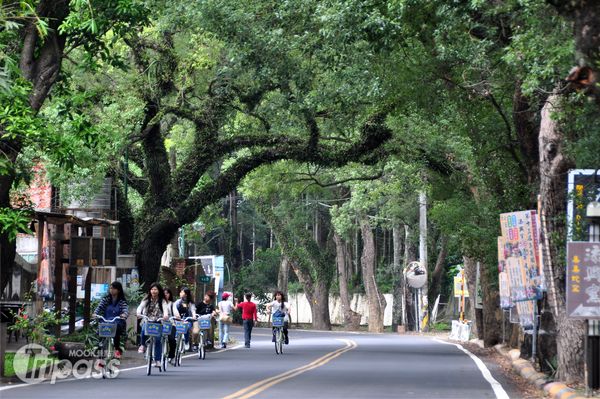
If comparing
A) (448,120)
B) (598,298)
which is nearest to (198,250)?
(448,120)

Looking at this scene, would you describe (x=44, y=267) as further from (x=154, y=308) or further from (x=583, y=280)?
(x=583, y=280)

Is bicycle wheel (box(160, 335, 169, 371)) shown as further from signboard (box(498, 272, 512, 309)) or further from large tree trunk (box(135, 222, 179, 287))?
large tree trunk (box(135, 222, 179, 287))

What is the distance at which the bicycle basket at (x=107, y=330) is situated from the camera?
2067 cm

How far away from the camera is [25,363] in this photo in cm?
2238

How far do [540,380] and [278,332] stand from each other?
12.1 meters

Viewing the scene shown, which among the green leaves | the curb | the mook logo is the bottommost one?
the curb

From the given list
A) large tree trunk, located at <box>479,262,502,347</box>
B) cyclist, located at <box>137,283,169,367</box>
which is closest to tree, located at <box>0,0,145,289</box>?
cyclist, located at <box>137,283,169,367</box>

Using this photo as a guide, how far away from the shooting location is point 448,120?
3102 cm

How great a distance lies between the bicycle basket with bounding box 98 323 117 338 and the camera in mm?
20672

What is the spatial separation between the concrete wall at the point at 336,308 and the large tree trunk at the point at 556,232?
55469 millimetres

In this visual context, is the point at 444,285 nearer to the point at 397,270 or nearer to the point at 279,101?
the point at 397,270

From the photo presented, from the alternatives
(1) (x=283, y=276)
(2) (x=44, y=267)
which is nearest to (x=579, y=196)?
(2) (x=44, y=267)

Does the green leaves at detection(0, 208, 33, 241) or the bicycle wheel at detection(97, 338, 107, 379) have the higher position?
the green leaves at detection(0, 208, 33, 241)

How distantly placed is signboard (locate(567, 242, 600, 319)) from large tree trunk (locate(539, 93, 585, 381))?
10.3ft
